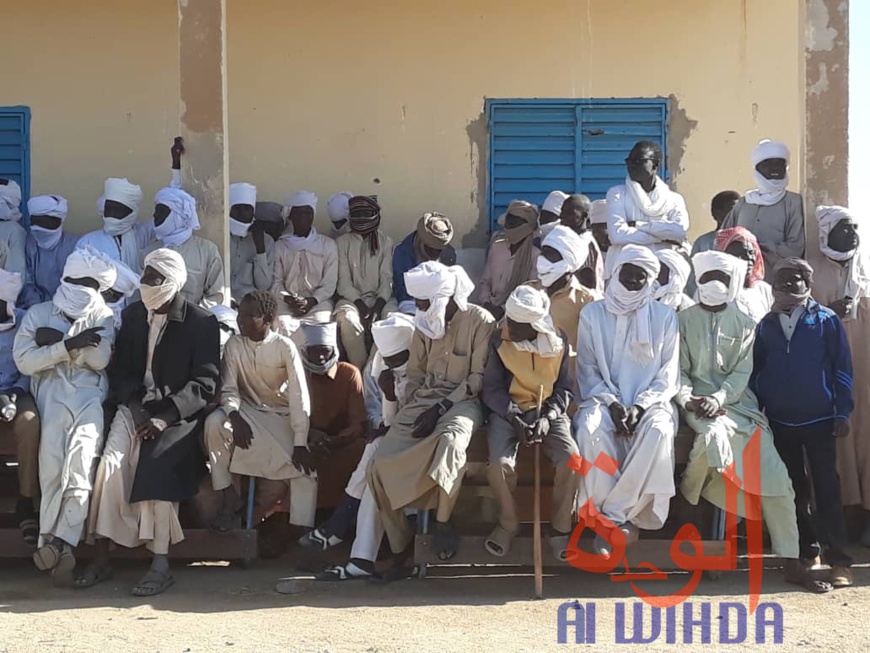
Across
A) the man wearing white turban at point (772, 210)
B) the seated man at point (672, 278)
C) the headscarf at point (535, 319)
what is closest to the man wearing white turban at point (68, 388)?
the headscarf at point (535, 319)

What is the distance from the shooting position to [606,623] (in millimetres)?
5508

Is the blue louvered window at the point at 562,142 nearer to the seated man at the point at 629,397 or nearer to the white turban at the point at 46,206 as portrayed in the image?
the seated man at the point at 629,397

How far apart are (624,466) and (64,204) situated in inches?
176

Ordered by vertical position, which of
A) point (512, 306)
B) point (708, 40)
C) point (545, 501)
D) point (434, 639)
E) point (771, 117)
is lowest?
point (434, 639)

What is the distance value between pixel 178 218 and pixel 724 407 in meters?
3.43

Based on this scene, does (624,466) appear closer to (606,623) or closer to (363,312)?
(606,623)

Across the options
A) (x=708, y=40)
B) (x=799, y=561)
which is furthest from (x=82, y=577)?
(x=708, y=40)

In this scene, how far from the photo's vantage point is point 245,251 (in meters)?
8.55

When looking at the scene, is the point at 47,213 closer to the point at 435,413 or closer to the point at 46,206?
the point at 46,206

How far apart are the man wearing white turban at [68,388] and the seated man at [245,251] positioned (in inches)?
68.4

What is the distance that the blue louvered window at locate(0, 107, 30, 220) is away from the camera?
355 inches

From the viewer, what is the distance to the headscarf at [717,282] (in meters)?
6.50

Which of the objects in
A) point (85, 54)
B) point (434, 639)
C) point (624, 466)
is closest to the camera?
point (434, 639)

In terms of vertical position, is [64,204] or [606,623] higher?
[64,204]
